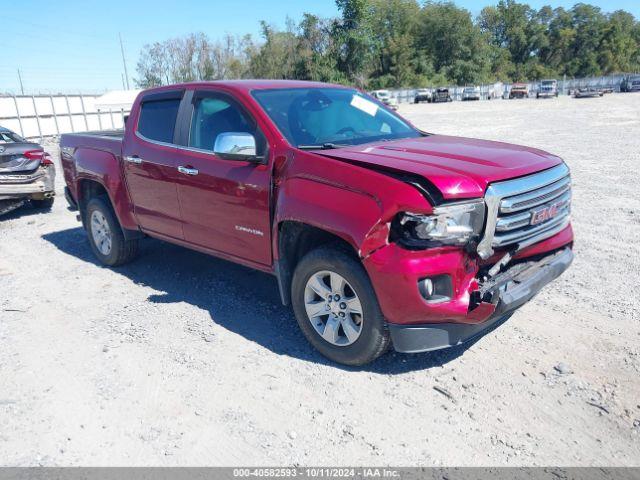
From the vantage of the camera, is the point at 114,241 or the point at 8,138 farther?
the point at 8,138

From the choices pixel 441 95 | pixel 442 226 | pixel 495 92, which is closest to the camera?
pixel 442 226

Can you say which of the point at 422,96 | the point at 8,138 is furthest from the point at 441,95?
the point at 8,138

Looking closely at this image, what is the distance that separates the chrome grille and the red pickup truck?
0.01m

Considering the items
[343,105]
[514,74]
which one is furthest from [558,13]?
[343,105]

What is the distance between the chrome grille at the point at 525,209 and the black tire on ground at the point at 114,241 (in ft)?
13.9

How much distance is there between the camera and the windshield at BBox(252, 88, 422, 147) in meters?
4.19

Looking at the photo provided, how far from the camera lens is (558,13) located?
97.9m

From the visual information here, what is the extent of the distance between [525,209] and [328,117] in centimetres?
183

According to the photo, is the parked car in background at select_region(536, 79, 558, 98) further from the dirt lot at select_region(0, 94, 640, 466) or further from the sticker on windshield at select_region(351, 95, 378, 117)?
the sticker on windshield at select_region(351, 95, 378, 117)

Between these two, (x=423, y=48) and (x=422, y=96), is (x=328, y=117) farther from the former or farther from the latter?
(x=423, y=48)

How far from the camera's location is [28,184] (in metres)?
8.92

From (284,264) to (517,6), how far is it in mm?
108261

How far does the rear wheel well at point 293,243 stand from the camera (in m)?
3.79

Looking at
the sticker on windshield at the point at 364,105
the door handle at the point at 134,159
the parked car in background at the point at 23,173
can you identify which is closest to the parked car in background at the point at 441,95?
the parked car in background at the point at 23,173
